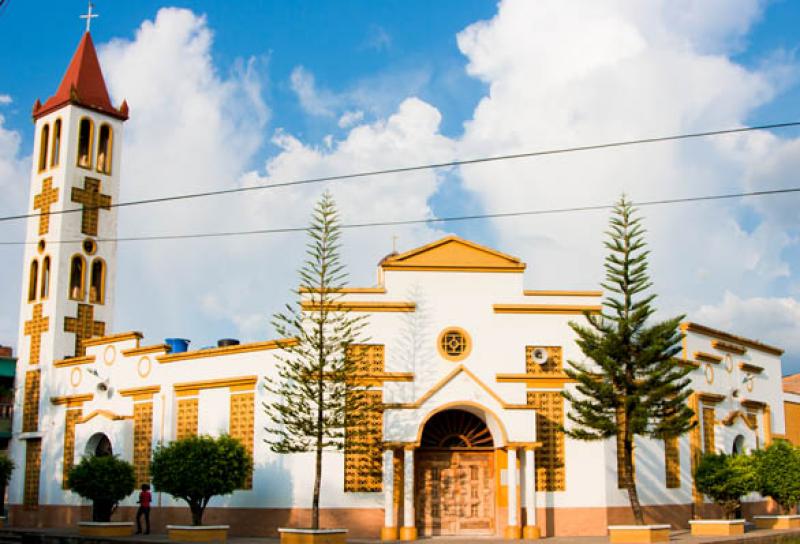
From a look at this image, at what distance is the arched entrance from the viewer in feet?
73.6

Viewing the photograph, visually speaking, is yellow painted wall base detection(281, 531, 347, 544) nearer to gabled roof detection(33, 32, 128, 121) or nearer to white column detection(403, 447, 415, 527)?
white column detection(403, 447, 415, 527)

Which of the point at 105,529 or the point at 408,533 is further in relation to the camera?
the point at 105,529

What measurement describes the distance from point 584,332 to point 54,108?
66.0 feet

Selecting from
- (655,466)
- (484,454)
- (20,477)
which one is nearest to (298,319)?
(484,454)

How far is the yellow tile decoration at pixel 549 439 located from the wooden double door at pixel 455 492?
1246 millimetres

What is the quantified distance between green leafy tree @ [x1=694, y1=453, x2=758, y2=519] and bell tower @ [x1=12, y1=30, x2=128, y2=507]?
19455 millimetres

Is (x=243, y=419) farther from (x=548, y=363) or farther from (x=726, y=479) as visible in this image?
(x=726, y=479)

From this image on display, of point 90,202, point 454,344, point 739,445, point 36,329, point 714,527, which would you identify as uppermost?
point 90,202

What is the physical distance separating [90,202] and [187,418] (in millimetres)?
9552

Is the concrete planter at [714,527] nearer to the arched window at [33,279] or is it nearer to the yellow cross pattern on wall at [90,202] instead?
the yellow cross pattern on wall at [90,202]

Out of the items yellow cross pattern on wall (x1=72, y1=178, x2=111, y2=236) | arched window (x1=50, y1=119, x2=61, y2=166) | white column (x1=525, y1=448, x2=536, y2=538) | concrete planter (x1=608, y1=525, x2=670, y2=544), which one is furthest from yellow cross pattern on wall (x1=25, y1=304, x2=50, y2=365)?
concrete planter (x1=608, y1=525, x2=670, y2=544)

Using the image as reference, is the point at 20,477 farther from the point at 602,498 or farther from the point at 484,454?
the point at 602,498

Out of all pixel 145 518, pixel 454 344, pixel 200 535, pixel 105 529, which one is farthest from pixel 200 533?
pixel 454 344

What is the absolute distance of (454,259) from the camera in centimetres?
2367
